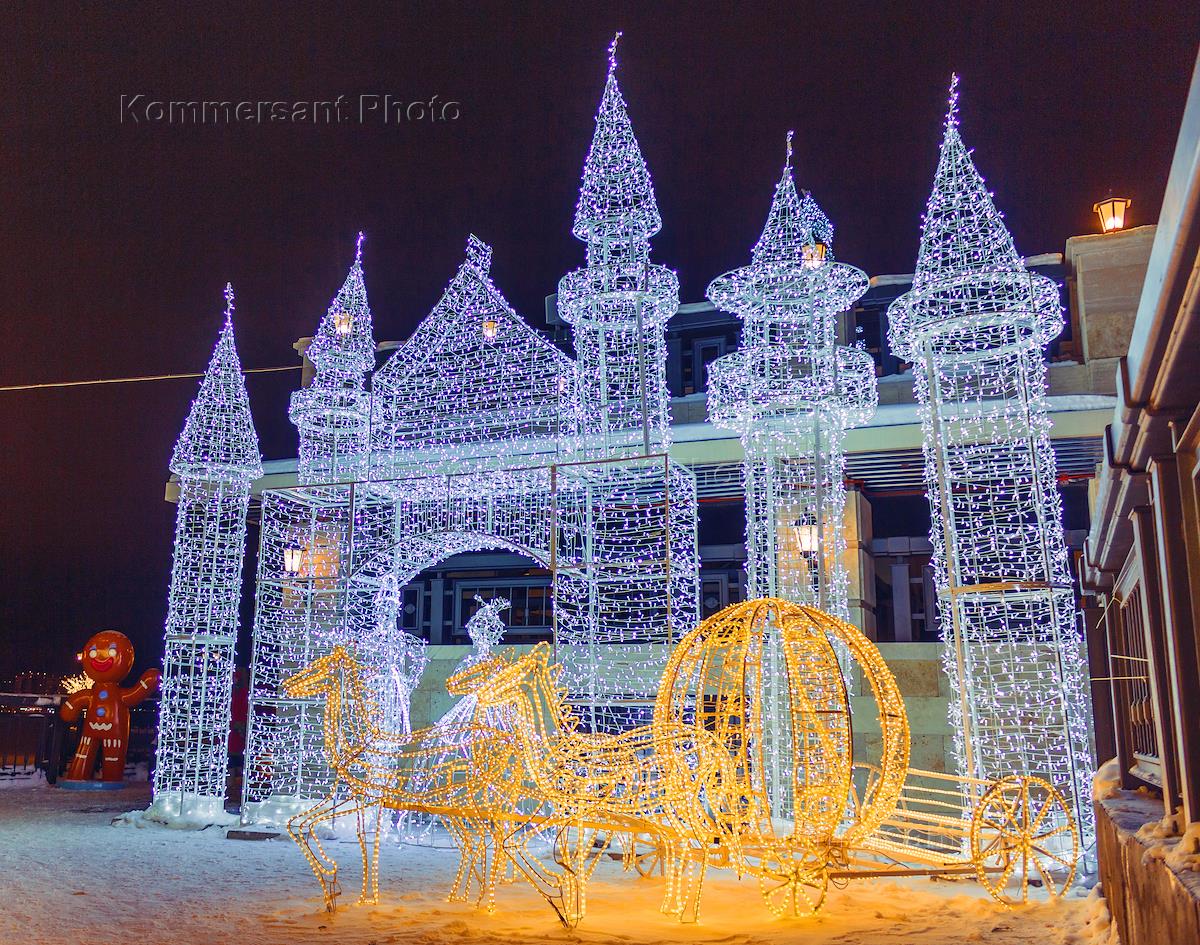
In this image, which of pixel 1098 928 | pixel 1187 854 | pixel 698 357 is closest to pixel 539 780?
pixel 1098 928

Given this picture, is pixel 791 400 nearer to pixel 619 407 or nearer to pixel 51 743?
pixel 619 407

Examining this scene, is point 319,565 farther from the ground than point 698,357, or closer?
closer

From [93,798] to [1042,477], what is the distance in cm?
1393

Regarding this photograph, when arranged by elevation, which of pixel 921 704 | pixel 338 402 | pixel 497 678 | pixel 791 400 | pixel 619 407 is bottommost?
pixel 921 704

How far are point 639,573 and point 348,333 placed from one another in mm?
4951

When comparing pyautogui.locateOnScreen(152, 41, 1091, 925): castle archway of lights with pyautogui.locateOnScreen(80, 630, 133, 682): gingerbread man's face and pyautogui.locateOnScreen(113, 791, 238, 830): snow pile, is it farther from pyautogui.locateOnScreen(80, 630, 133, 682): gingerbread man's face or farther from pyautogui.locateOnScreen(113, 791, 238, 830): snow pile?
pyautogui.locateOnScreen(80, 630, 133, 682): gingerbread man's face

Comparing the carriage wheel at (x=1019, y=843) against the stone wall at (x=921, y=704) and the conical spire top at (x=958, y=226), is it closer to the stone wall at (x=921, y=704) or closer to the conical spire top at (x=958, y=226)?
the stone wall at (x=921, y=704)

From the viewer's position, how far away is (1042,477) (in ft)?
29.5

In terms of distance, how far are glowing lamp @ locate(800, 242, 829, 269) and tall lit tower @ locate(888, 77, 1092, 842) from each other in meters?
1.46

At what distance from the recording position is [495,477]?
37.6 ft

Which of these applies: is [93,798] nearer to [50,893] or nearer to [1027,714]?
[50,893]

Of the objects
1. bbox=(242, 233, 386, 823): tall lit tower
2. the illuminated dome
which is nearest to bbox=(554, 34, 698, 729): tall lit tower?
bbox=(242, 233, 386, 823): tall lit tower

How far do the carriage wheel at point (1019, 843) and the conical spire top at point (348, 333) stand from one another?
8896mm

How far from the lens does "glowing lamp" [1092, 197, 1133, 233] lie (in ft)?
39.6
